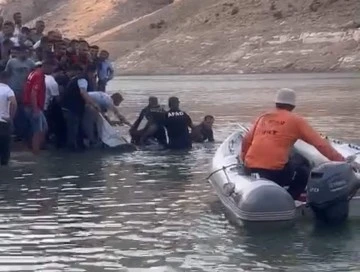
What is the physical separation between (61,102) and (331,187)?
9.75 m

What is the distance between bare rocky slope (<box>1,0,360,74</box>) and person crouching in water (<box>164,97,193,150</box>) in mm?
55611

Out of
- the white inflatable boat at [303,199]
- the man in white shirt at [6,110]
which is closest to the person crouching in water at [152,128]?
the man in white shirt at [6,110]

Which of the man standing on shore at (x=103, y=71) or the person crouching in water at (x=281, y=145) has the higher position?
the man standing on shore at (x=103, y=71)

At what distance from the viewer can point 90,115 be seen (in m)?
21.7

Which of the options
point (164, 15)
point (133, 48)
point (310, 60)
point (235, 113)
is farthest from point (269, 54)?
point (235, 113)

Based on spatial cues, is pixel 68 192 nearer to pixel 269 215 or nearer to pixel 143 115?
pixel 269 215

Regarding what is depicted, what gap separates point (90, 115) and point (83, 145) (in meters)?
0.64

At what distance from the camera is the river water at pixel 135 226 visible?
1148 centimetres

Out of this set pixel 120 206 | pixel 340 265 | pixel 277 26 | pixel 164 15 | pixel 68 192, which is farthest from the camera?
pixel 164 15

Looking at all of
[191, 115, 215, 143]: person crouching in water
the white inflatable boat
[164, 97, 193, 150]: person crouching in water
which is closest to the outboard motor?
the white inflatable boat

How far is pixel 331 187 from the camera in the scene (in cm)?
1262

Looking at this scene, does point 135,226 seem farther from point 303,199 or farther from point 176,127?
point 176,127

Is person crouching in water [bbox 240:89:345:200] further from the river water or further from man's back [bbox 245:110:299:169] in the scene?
the river water

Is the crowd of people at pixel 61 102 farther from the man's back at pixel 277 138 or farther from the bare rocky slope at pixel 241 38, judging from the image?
the bare rocky slope at pixel 241 38
